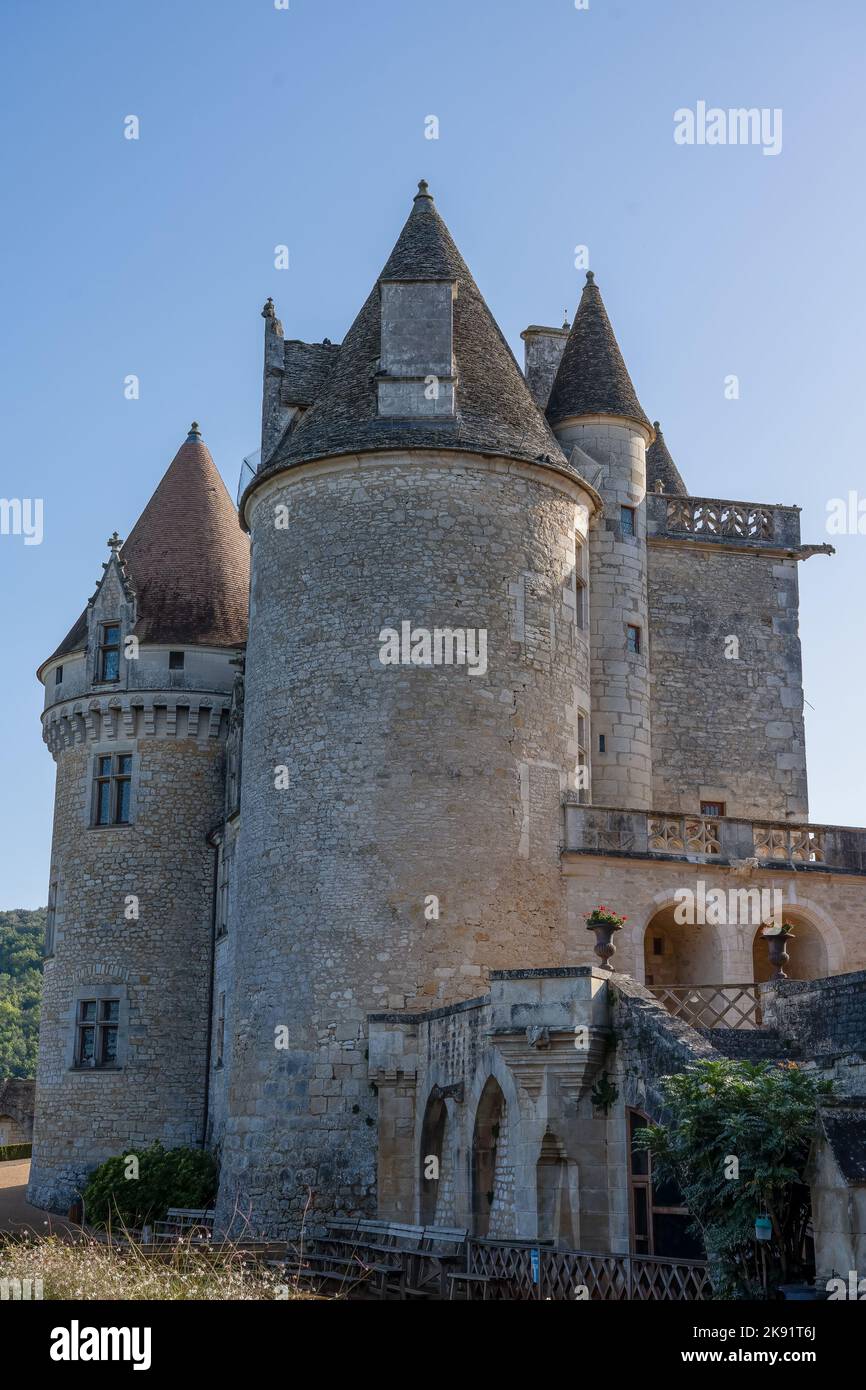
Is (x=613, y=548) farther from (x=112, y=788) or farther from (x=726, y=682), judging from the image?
(x=112, y=788)

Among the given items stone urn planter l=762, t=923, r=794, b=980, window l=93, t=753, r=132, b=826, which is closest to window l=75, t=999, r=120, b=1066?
window l=93, t=753, r=132, b=826

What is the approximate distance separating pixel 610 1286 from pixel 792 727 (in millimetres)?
15502

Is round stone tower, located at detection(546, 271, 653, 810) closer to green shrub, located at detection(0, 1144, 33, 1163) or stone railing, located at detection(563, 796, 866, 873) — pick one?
stone railing, located at detection(563, 796, 866, 873)

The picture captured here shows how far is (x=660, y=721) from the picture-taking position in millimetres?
26938

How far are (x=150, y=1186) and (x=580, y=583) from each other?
38.5 ft

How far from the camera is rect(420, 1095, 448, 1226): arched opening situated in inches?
784

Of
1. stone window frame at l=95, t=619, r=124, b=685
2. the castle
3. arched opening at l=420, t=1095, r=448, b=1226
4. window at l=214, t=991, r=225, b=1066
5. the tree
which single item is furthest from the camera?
stone window frame at l=95, t=619, r=124, b=685

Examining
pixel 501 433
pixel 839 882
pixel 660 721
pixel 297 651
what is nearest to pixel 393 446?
pixel 501 433

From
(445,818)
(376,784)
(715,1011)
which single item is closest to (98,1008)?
(376,784)

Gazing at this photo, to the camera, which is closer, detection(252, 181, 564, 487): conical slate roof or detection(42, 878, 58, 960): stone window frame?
detection(252, 181, 564, 487): conical slate roof

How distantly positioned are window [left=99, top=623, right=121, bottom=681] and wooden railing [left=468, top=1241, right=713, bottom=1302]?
16961 millimetres

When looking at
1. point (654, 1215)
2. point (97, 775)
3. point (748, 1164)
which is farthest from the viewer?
point (97, 775)

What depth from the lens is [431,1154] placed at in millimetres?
20078

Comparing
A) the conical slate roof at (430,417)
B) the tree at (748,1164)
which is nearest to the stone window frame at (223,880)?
the conical slate roof at (430,417)
